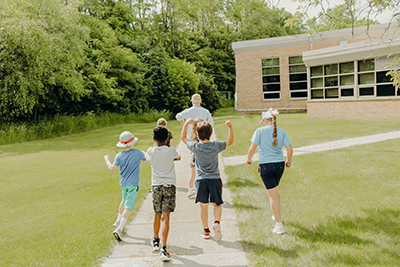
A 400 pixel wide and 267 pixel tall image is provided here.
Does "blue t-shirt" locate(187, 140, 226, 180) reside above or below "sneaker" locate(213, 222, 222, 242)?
above

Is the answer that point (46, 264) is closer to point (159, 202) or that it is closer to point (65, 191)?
point (159, 202)

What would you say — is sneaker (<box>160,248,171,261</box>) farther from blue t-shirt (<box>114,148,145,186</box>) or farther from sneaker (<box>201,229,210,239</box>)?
blue t-shirt (<box>114,148,145,186</box>)

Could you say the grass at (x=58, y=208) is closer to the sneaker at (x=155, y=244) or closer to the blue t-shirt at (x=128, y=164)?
the sneaker at (x=155, y=244)

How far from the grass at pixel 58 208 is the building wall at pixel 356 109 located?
1515 centimetres

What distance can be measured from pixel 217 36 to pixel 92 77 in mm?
32567

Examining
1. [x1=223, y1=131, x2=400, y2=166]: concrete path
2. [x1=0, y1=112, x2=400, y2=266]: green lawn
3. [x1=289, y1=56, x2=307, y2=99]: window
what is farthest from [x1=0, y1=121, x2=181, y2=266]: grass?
[x1=289, y1=56, x2=307, y2=99]: window

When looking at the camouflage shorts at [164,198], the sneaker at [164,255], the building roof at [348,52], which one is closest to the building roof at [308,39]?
the building roof at [348,52]

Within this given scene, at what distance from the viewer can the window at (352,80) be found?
66.4 feet

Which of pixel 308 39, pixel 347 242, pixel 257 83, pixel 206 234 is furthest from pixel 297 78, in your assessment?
pixel 206 234

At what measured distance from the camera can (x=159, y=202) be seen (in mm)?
4602

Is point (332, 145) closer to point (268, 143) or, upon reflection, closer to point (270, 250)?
point (268, 143)

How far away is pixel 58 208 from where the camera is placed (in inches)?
285

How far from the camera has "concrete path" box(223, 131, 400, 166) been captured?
36.4 ft

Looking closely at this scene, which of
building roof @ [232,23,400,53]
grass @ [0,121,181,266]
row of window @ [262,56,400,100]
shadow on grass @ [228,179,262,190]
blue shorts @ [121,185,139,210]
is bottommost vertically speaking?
grass @ [0,121,181,266]
